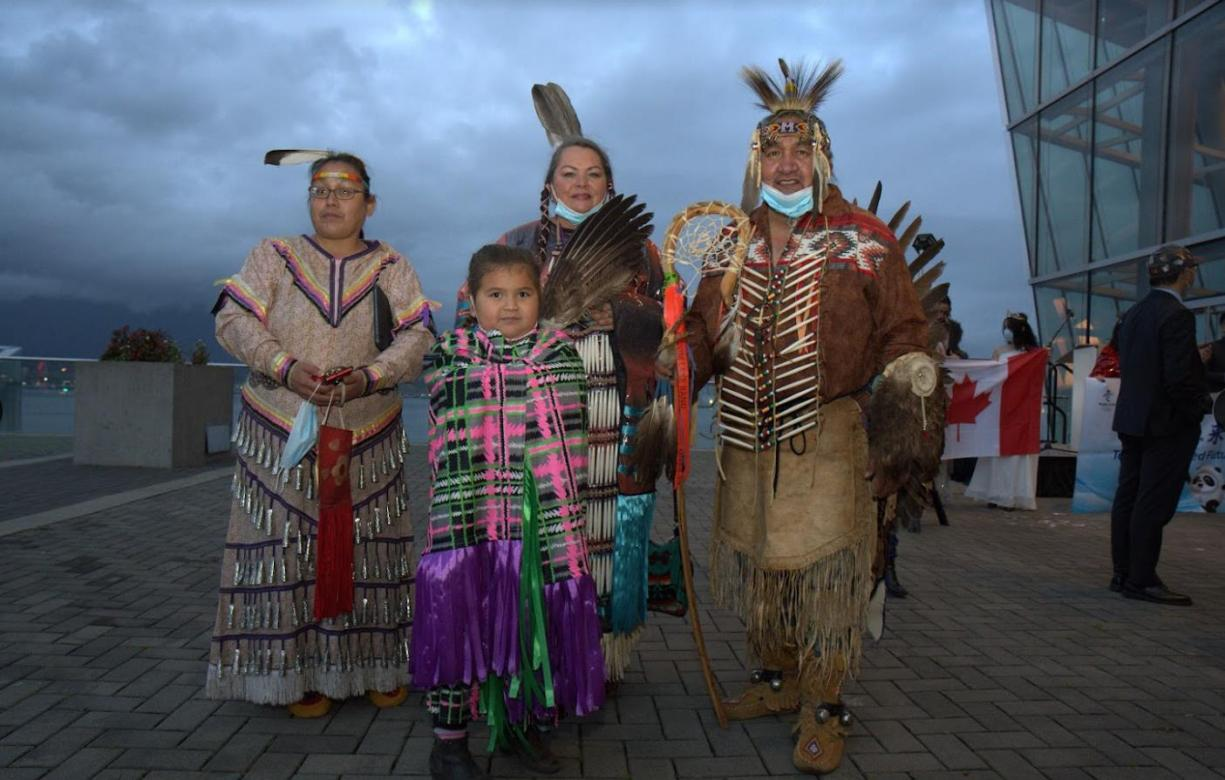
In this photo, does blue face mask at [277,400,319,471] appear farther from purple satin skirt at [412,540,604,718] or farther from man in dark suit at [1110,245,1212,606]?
man in dark suit at [1110,245,1212,606]

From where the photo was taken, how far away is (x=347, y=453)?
132 inches

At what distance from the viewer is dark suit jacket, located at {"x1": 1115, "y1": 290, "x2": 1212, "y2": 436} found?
18.1 ft

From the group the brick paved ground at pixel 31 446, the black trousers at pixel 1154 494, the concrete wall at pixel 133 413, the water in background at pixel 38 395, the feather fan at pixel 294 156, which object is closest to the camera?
the feather fan at pixel 294 156

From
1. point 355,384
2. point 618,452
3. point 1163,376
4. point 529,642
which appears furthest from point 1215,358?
point 355,384

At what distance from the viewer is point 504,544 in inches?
113

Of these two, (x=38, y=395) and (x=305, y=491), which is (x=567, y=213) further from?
(x=38, y=395)

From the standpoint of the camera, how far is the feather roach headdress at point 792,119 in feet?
10.6

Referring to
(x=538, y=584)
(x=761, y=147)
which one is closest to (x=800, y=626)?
(x=538, y=584)

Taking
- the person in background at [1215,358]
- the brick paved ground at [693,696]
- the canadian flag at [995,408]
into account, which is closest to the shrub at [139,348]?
the brick paved ground at [693,696]

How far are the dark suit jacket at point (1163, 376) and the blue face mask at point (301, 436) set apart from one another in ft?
17.0

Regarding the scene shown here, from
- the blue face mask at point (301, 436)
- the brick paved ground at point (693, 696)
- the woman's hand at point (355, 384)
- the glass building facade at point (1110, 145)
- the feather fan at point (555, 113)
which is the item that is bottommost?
the brick paved ground at point (693, 696)

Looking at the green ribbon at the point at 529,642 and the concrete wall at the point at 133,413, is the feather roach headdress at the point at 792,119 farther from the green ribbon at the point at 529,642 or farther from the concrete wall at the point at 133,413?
the concrete wall at the point at 133,413

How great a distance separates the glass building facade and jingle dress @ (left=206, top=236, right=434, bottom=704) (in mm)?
11857

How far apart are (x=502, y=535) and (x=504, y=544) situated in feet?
0.10
